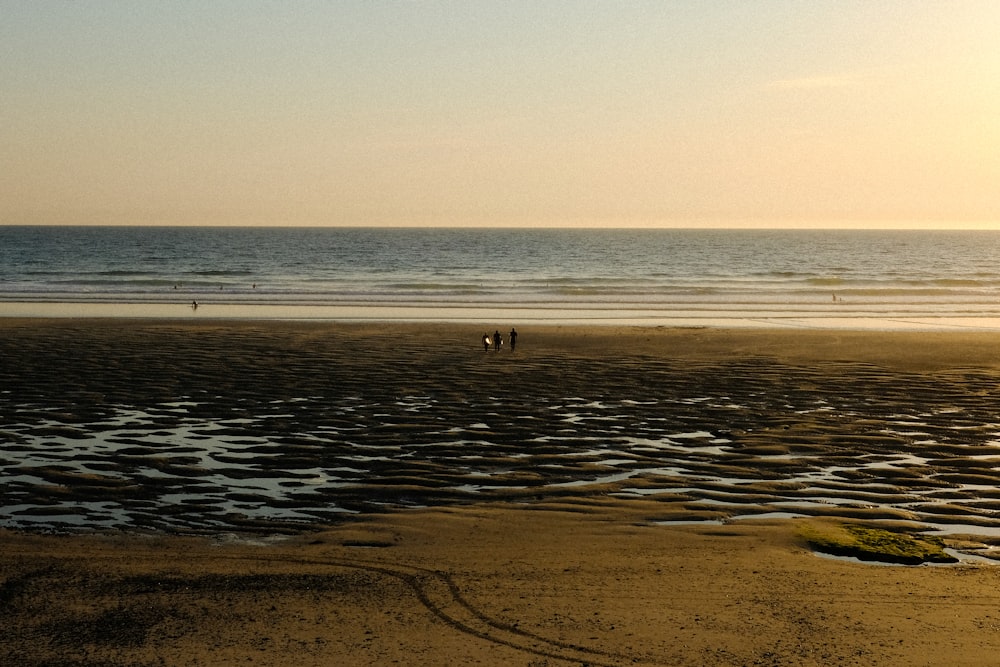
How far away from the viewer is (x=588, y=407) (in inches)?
826

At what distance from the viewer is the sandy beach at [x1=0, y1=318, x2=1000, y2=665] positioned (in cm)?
896

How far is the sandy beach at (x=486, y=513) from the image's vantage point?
353 inches

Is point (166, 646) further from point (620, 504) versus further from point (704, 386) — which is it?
point (704, 386)

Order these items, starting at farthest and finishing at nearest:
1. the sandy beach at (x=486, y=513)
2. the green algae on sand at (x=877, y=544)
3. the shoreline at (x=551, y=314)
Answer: the shoreline at (x=551, y=314) → the green algae on sand at (x=877, y=544) → the sandy beach at (x=486, y=513)

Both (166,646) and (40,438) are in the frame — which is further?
(40,438)

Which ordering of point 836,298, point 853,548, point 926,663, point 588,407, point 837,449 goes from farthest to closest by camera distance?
point 836,298
point 588,407
point 837,449
point 853,548
point 926,663

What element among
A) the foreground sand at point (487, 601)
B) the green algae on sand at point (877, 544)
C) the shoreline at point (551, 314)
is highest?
the shoreline at point (551, 314)

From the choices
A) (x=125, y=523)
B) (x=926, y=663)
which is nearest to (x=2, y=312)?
(x=125, y=523)

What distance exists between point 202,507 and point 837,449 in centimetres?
1033

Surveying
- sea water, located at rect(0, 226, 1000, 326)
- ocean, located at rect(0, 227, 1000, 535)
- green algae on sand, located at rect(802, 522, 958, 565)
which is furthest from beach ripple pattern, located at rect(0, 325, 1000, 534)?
sea water, located at rect(0, 226, 1000, 326)

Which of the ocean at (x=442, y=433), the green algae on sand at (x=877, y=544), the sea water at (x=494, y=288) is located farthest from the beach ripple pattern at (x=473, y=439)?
the sea water at (x=494, y=288)

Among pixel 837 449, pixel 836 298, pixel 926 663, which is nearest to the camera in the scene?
pixel 926 663

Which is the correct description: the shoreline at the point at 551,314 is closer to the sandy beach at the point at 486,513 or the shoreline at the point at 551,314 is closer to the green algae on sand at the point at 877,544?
the sandy beach at the point at 486,513

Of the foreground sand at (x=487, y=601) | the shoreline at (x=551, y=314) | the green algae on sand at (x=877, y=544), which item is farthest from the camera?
the shoreline at (x=551, y=314)
